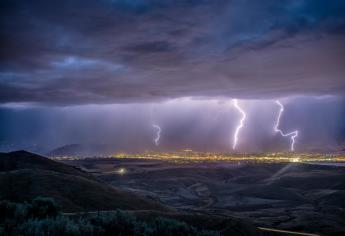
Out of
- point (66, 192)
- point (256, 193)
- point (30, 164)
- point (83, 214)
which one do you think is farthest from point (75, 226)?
point (256, 193)

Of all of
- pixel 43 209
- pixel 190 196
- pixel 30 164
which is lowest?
pixel 190 196

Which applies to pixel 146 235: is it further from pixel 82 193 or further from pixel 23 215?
pixel 82 193

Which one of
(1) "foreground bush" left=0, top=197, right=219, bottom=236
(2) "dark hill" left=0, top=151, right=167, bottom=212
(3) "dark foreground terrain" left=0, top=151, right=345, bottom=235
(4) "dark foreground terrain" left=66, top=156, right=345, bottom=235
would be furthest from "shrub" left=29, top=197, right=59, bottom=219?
(4) "dark foreground terrain" left=66, top=156, right=345, bottom=235

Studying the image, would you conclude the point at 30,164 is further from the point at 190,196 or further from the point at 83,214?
the point at 83,214

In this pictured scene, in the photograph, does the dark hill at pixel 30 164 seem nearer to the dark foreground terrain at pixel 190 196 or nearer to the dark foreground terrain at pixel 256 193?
the dark foreground terrain at pixel 190 196

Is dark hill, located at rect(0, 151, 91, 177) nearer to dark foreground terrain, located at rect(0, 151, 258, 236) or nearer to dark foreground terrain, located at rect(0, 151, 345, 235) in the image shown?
dark foreground terrain, located at rect(0, 151, 345, 235)

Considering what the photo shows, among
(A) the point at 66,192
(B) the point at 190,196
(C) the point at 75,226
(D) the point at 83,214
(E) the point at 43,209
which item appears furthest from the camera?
(B) the point at 190,196

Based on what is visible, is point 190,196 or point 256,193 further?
point 256,193

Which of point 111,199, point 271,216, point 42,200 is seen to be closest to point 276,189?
point 271,216
